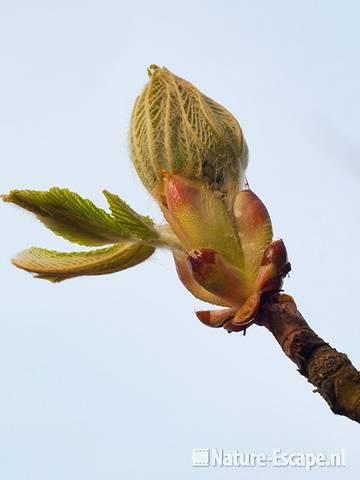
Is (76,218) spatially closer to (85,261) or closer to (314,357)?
(85,261)

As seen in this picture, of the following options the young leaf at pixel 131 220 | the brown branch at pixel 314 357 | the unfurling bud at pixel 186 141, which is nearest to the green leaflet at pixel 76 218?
the young leaf at pixel 131 220

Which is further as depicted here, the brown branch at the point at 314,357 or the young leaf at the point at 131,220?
the young leaf at the point at 131,220

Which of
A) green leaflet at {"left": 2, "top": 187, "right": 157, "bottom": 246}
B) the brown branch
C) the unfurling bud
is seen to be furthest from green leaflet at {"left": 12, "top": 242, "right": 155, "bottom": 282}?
the brown branch

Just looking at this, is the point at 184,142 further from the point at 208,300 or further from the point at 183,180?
the point at 208,300

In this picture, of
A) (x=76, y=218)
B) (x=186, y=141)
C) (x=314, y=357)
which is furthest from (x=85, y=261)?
(x=314, y=357)

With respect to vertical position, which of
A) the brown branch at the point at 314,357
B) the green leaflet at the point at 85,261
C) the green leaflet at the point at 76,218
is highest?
the green leaflet at the point at 76,218

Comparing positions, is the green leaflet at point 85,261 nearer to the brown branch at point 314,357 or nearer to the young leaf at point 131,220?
the young leaf at point 131,220

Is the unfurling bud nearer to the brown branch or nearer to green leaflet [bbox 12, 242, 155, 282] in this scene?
green leaflet [bbox 12, 242, 155, 282]

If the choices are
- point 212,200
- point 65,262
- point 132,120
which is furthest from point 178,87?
A: point 65,262
